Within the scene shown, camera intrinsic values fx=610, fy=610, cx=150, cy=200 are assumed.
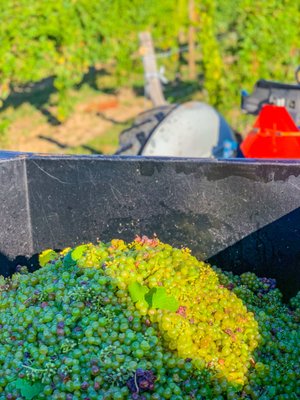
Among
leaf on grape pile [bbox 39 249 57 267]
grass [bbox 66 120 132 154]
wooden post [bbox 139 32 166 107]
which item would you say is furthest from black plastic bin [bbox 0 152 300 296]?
wooden post [bbox 139 32 166 107]

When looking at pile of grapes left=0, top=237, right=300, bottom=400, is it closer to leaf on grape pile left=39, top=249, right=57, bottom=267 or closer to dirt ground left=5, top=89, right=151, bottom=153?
leaf on grape pile left=39, top=249, right=57, bottom=267

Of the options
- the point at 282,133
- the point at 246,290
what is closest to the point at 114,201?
the point at 246,290

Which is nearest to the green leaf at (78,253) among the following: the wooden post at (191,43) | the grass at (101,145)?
the grass at (101,145)

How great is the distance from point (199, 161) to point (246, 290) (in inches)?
24.2

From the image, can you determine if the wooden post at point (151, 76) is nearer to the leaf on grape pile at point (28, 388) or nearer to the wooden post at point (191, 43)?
the wooden post at point (191, 43)

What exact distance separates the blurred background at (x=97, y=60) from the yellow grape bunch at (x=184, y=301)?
712 centimetres

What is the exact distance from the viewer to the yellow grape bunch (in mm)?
2252

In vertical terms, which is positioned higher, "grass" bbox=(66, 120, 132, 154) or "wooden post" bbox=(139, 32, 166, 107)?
"wooden post" bbox=(139, 32, 166, 107)

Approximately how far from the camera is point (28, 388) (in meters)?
2.13

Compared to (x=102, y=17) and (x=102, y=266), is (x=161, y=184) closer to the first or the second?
(x=102, y=266)

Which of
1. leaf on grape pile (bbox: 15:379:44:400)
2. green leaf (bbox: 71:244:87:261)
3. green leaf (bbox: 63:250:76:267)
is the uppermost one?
green leaf (bbox: 71:244:87:261)

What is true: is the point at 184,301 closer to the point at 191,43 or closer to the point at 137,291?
the point at 137,291

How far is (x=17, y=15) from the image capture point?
31.4 ft

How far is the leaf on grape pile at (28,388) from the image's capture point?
2.12 meters
